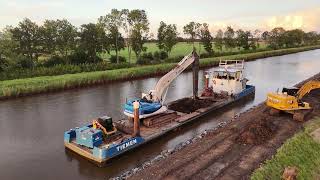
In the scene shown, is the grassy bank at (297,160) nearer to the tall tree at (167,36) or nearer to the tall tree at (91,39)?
the tall tree at (91,39)

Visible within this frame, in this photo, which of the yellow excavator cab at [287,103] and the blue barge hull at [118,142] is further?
the yellow excavator cab at [287,103]

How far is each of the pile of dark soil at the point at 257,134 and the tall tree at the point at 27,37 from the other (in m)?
33.8

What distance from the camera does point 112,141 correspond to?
15.1m

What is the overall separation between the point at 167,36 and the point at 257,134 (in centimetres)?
4577

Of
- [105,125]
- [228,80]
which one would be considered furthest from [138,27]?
[105,125]

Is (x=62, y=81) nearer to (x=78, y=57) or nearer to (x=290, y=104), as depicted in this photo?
(x=78, y=57)

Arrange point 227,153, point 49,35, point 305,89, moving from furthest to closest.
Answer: point 49,35 → point 305,89 → point 227,153

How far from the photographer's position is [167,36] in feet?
195

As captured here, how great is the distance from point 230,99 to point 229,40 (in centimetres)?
6237

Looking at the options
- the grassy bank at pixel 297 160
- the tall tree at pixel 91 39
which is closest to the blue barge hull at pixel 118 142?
the grassy bank at pixel 297 160

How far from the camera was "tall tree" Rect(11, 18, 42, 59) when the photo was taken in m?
40.4

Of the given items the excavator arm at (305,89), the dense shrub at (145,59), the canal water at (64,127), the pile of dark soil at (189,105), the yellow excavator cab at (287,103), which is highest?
the dense shrub at (145,59)

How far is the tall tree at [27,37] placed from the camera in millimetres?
40438

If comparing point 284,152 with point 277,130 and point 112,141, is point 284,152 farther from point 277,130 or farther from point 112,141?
point 112,141
